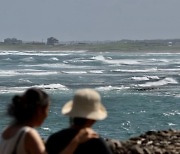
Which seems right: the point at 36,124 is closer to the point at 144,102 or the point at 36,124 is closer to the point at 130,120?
the point at 130,120

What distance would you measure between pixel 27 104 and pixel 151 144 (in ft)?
24.4

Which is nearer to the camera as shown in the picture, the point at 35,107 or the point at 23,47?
the point at 35,107

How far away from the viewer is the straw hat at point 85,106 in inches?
181

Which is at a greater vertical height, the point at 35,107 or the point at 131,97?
the point at 35,107

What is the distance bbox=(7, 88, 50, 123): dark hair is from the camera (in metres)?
4.54

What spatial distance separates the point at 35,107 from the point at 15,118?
0.16 meters

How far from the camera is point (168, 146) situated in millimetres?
11445

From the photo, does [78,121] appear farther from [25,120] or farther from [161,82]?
[161,82]

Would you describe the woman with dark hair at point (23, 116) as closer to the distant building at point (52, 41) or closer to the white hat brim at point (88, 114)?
the white hat brim at point (88, 114)

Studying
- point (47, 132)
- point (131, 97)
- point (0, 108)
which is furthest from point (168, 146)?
point (131, 97)

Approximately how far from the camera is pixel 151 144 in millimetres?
11789

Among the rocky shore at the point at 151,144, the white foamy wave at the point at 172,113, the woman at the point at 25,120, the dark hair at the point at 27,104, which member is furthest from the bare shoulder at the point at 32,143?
the white foamy wave at the point at 172,113

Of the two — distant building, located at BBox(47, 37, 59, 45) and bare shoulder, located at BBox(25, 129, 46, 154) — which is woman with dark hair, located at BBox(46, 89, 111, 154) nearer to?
bare shoulder, located at BBox(25, 129, 46, 154)

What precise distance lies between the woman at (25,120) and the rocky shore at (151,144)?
19.0 feet
